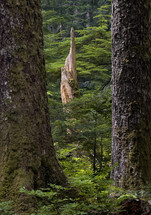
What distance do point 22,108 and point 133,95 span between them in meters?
1.93

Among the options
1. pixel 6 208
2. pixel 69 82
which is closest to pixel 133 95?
pixel 6 208

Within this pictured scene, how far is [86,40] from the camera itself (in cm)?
1390

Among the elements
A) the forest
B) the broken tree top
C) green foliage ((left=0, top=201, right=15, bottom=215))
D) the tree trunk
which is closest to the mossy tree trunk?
the forest

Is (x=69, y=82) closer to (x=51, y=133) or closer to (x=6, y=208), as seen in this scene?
(x=51, y=133)

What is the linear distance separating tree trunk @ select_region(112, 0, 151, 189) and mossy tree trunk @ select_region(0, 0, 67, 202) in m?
1.29

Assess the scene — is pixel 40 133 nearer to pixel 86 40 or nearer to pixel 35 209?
pixel 35 209

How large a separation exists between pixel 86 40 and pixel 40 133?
11.3 m

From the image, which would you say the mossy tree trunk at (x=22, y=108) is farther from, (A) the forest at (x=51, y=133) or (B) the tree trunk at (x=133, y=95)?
(B) the tree trunk at (x=133, y=95)

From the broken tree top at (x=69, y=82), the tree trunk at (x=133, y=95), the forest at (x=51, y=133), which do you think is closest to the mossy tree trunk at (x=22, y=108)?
the forest at (x=51, y=133)

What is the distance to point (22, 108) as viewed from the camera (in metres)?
3.24

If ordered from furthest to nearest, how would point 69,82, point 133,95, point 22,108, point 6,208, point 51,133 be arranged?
point 69,82
point 133,95
point 51,133
point 22,108
point 6,208

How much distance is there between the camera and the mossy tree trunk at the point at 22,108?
3.11 m

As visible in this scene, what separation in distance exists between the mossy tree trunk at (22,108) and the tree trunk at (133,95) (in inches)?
50.7

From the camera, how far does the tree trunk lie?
165 inches
